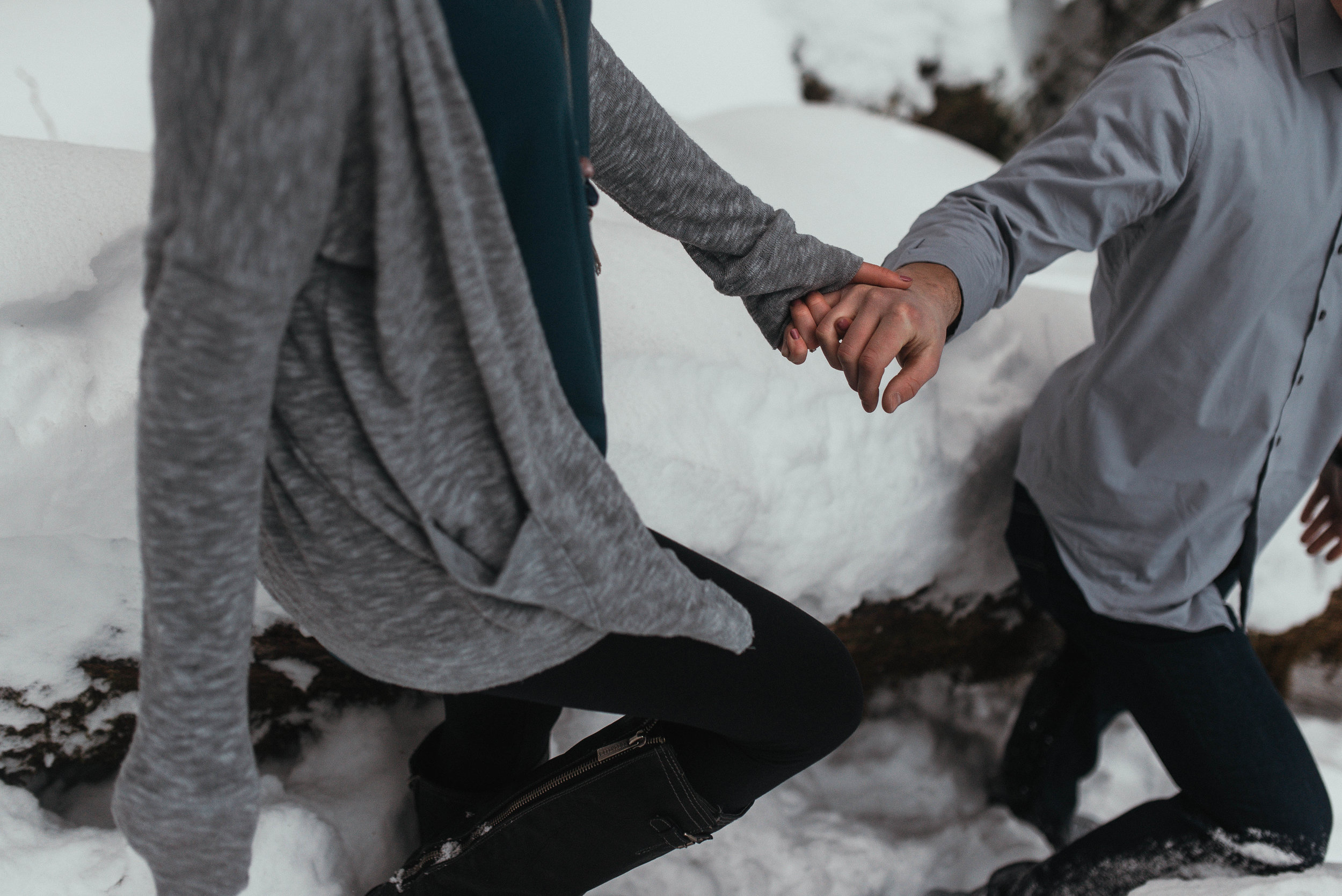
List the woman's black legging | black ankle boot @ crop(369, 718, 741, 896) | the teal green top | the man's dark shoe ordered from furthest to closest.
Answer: the man's dark shoe → black ankle boot @ crop(369, 718, 741, 896) → the woman's black legging → the teal green top

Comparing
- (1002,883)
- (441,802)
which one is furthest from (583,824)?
(1002,883)

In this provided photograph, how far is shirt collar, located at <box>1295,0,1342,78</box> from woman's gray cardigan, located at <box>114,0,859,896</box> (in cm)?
75

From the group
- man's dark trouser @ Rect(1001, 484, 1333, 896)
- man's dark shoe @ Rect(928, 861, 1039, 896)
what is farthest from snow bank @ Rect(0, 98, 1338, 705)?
man's dark shoe @ Rect(928, 861, 1039, 896)

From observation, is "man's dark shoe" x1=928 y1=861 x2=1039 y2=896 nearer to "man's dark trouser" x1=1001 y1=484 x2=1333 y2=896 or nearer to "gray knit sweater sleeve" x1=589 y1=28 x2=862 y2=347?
"man's dark trouser" x1=1001 y1=484 x2=1333 y2=896

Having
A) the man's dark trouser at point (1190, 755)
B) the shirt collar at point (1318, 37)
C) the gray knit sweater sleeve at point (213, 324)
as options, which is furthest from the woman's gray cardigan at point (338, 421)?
the shirt collar at point (1318, 37)

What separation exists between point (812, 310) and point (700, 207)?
0.45ft

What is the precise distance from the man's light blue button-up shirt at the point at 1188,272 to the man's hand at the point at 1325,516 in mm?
257

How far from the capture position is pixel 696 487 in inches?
35.8

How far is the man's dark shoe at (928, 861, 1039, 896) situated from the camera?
1125 millimetres

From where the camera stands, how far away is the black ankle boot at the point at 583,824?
28.7 inches

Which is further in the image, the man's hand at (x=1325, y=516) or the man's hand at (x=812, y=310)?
the man's hand at (x=1325, y=516)

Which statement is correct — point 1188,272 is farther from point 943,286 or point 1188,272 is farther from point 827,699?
point 827,699

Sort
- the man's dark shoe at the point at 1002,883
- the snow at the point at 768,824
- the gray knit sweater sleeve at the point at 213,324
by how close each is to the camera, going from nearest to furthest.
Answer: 1. the gray knit sweater sleeve at the point at 213,324
2. the snow at the point at 768,824
3. the man's dark shoe at the point at 1002,883

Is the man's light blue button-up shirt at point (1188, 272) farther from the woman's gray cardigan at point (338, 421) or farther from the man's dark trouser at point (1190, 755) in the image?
the woman's gray cardigan at point (338, 421)
